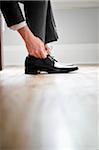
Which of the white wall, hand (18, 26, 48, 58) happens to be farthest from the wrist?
the white wall

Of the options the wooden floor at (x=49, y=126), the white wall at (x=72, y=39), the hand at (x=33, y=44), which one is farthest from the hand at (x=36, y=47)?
the white wall at (x=72, y=39)

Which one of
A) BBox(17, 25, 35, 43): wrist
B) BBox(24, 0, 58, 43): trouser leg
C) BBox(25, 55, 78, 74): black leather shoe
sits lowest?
BBox(25, 55, 78, 74): black leather shoe

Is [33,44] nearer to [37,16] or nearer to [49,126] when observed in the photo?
[37,16]

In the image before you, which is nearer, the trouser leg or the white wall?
the trouser leg

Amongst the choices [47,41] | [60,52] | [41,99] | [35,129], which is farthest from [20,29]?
[60,52]

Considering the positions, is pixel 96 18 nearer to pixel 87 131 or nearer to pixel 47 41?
pixel 47 41

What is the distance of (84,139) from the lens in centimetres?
30

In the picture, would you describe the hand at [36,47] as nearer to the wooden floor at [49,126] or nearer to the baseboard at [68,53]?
the wooden floor at [49,126]

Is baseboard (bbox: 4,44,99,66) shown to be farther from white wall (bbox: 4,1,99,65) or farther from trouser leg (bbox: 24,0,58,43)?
trouser leg (bbox: 24,0,58,43)

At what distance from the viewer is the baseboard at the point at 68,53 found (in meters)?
2.46

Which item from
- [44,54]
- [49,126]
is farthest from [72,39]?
[49,126]

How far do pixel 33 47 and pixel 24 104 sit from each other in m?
0.75

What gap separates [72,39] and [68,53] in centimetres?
12

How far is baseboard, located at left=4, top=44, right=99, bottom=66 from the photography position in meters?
2.46
